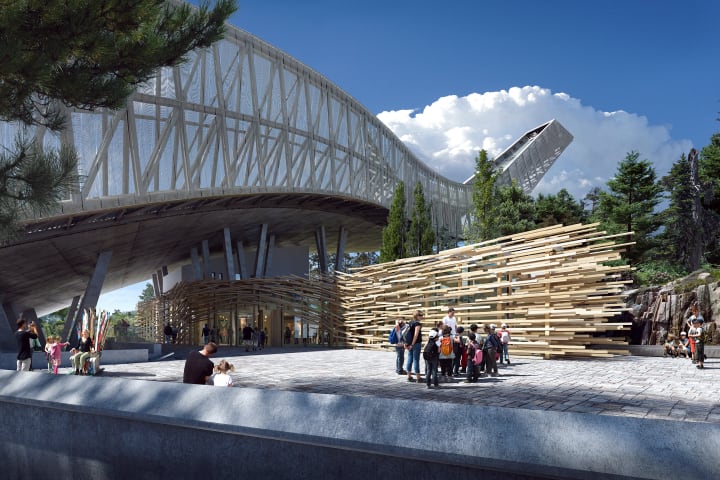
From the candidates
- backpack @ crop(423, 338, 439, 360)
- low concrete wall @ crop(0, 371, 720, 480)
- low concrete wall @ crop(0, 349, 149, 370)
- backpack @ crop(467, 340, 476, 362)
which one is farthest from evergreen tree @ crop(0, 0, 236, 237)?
low concrete wall @ crop(0, 349, 149, 370)

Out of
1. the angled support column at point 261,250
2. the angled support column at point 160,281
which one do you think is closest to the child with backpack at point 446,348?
the angled support column at point 261,250

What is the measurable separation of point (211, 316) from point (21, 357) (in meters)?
20.1

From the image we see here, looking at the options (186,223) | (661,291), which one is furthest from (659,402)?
(186,223)

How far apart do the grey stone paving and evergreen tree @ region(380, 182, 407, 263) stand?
507 inches

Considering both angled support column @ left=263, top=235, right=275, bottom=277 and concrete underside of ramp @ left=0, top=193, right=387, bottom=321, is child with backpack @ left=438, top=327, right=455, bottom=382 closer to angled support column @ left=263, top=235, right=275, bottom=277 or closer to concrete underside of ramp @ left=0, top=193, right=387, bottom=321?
concrete underside of ramp @ left=0, top=193, right=387, bottom=321

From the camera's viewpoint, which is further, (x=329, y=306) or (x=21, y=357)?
(x=329, y=306)

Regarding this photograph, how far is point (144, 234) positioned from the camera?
3073 centimetres

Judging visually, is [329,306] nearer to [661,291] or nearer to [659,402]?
[661,291]

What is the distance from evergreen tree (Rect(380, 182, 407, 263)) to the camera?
99.9 feet

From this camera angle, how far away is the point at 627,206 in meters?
37.0

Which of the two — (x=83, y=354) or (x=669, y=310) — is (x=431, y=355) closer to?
(x=83, y=354)

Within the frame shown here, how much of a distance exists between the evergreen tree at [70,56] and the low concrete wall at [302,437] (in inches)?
161

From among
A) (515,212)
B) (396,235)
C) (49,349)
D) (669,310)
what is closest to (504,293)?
(669,310)

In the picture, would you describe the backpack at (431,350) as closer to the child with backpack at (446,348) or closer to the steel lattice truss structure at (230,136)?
the child with backpack at (446,348)
